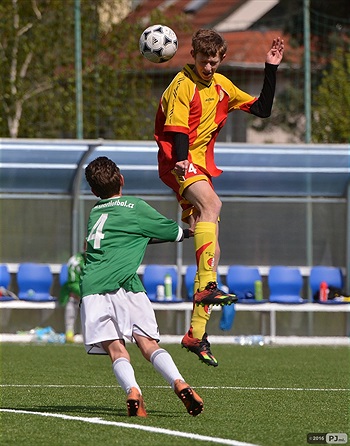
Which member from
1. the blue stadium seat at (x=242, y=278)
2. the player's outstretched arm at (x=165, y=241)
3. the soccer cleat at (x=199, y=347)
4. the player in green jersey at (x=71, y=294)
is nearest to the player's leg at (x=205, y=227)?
the soccer cleat at (x=199, y=347)

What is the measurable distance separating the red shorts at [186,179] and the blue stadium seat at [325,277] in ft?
36.1

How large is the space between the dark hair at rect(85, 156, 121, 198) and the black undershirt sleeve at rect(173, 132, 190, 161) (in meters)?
0.97

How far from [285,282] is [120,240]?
Answer: 486 inches

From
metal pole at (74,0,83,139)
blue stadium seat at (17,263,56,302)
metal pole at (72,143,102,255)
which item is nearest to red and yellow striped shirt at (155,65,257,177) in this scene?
metal pole at (74,0,83,139)

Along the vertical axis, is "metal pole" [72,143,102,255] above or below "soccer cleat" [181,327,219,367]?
above

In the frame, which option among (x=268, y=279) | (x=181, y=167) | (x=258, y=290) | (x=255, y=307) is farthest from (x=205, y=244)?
(x=268, y=279)

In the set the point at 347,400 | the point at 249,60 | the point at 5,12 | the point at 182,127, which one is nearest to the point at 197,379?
the point at 347,400

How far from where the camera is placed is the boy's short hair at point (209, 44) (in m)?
8.91

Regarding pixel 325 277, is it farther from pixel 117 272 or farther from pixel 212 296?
pixel 117 272

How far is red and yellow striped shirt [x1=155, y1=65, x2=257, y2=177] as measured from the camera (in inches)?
352

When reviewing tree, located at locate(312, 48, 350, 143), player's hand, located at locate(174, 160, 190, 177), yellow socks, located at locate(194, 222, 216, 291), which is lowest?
yellow socks, located at locate(194, 222, 216, 291)

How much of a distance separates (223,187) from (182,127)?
37.5ft

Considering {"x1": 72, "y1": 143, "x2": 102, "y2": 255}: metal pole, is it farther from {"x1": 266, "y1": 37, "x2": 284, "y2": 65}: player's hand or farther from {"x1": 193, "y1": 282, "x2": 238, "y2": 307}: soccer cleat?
{"x1": 193, "y1": 282, "x2": 238, "y2": 307}: soccer cleat

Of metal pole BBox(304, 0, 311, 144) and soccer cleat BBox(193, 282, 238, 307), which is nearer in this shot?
soccer cleat BBox(193, 282, 238, 307)
